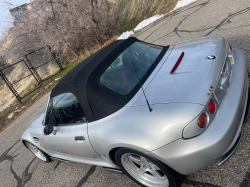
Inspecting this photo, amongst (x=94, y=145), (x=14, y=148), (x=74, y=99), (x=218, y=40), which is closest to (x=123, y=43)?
(x=74, y=99)

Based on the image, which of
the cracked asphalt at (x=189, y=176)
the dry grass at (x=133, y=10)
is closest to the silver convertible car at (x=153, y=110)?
the cracked asphalt at (x=189, y=176)

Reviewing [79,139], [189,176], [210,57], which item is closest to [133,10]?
[210,57]

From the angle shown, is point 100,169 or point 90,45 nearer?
point 100,169

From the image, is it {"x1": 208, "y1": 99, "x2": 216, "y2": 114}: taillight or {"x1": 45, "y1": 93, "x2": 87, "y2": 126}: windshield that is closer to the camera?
{"x1": 208, "y1": 99, "x2": 216, "y2": 114}: taillight

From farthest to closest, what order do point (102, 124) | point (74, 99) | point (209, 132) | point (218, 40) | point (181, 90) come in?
point (218, 40), point (74, 99), point (102, 124), point (181, 90), point (209, 132)

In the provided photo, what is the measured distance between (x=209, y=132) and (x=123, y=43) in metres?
1.99

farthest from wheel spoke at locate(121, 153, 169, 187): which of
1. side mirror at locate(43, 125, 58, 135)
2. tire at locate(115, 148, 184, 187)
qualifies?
side mirror at locate(43, 125, 58, 135)

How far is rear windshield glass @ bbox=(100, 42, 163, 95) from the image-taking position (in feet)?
7.83

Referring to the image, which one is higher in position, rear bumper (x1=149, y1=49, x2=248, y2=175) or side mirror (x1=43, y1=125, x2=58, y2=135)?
side mirror (x1=43, y1=125, x2=58, y2=135)

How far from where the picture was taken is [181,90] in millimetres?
1955

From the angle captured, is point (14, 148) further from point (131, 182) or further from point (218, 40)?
point (218, 40)

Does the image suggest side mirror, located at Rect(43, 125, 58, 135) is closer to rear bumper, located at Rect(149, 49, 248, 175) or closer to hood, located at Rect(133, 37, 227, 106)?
hood, located at Rect(133, 37, 227, 106)

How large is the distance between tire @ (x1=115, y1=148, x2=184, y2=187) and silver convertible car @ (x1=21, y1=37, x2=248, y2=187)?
0.4 inches

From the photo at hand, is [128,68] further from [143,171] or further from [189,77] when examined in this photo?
[143,171]
